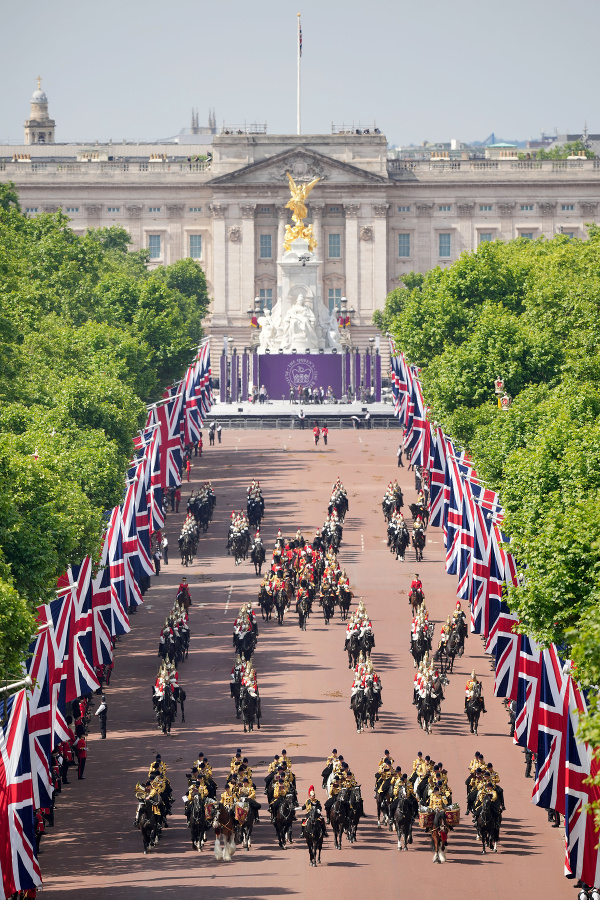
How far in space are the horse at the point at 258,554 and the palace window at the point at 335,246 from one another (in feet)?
355

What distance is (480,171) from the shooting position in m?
176

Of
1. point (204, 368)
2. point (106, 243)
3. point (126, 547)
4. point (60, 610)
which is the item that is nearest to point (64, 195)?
point (106, 243)

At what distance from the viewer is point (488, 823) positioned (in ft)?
127

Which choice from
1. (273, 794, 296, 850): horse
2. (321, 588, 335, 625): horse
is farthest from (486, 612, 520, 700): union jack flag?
(321, 588, 335, 625): horse

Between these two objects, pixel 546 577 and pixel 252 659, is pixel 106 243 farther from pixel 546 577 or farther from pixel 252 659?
pixel 546 577

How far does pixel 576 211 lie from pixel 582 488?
139 meters

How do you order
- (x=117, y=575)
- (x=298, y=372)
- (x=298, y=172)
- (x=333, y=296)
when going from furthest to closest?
(x=333, y=296) < (x=298, y=172) < (x=298, y=372) < (x=117, y=575)

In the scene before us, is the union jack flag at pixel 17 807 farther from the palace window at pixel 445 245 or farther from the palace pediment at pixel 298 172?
the palace window at pixel 445 245

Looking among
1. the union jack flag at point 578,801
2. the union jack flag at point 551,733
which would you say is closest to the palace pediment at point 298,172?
the union jack flag at point 551,733

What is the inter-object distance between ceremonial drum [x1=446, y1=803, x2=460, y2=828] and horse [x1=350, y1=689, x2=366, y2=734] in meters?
8.17

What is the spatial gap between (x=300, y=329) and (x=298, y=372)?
5111 mm

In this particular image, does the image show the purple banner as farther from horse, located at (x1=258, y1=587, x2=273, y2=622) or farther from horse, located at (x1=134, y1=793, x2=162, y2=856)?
horse, located at (x1=134, y1=793, x2=162, y2=856)

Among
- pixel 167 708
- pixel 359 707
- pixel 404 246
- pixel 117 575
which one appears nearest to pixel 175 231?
pixel 404 246

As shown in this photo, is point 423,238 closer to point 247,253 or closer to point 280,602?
point 247,253
